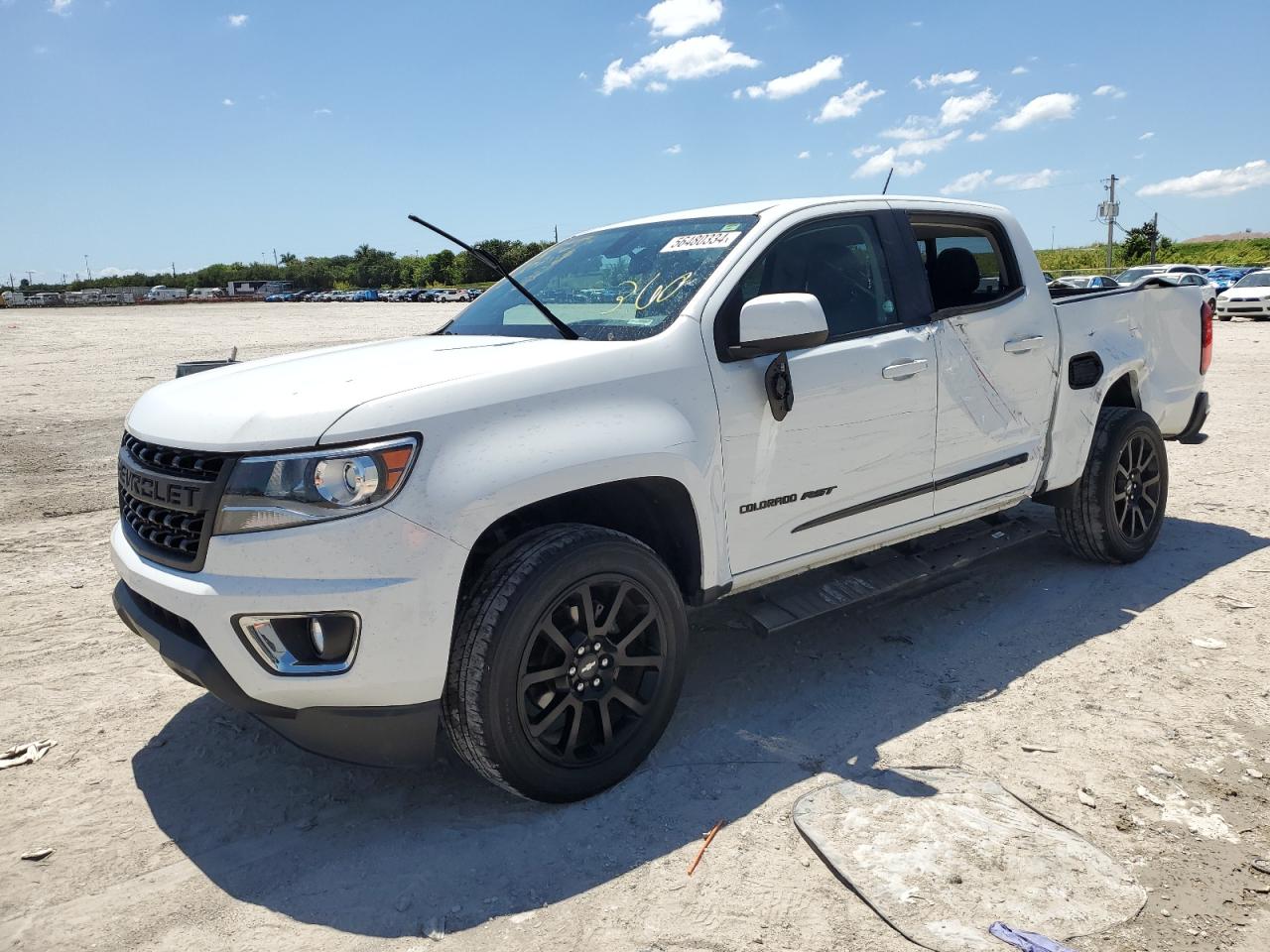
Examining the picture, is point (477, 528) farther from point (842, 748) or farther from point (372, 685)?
point (842, 748)

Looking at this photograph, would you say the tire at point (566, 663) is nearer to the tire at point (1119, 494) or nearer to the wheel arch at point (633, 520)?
the wheel arch at point (633, 520)

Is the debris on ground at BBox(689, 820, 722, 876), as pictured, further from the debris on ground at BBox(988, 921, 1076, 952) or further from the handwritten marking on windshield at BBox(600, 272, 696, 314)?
the handwritten marking on windshield at BBox(600, 272, 696, 314)

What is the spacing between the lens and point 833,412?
354 centimetres

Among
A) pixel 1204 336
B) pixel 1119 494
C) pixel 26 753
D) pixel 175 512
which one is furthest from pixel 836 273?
pixel 26 753

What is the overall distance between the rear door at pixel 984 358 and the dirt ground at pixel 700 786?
78 cm

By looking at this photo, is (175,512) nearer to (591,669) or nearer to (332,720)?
(332,720)

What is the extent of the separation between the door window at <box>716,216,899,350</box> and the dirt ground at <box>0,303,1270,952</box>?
149 cm

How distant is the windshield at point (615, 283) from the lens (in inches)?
133

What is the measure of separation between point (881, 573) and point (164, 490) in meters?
2.90

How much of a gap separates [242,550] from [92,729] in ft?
5.27

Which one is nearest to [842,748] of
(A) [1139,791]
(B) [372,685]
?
(A) [1139,791]

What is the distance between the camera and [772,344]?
3229 mm

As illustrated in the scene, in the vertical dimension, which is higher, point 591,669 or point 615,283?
point 615,283

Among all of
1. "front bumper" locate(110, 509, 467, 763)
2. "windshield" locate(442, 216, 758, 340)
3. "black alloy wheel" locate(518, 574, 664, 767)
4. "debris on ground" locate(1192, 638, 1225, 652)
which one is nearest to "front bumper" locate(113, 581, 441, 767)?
"front bumper" locate(110, 509, 467, 763)
